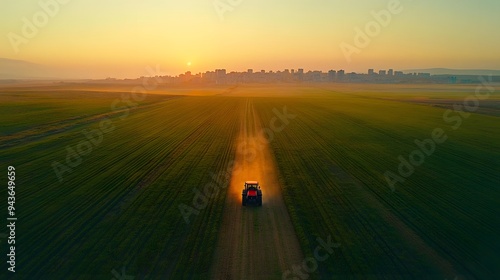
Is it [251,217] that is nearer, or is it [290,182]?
[251,217]

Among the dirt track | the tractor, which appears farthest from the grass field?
the tractor

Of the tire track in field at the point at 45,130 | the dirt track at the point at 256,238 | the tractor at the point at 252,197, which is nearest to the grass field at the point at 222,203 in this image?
the tire track in field at the point at 45,130

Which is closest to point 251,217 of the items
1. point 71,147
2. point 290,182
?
point 290,182

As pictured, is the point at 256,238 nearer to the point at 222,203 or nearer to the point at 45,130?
the point at 222,203

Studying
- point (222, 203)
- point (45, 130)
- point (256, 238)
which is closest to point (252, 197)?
point (222, 203)

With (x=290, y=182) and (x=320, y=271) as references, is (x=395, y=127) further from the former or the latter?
(x=320, y=271)

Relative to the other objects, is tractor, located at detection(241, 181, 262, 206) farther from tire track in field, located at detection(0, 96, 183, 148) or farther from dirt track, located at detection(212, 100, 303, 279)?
tire track in field, located at detection(0, 96, 183, 148)
